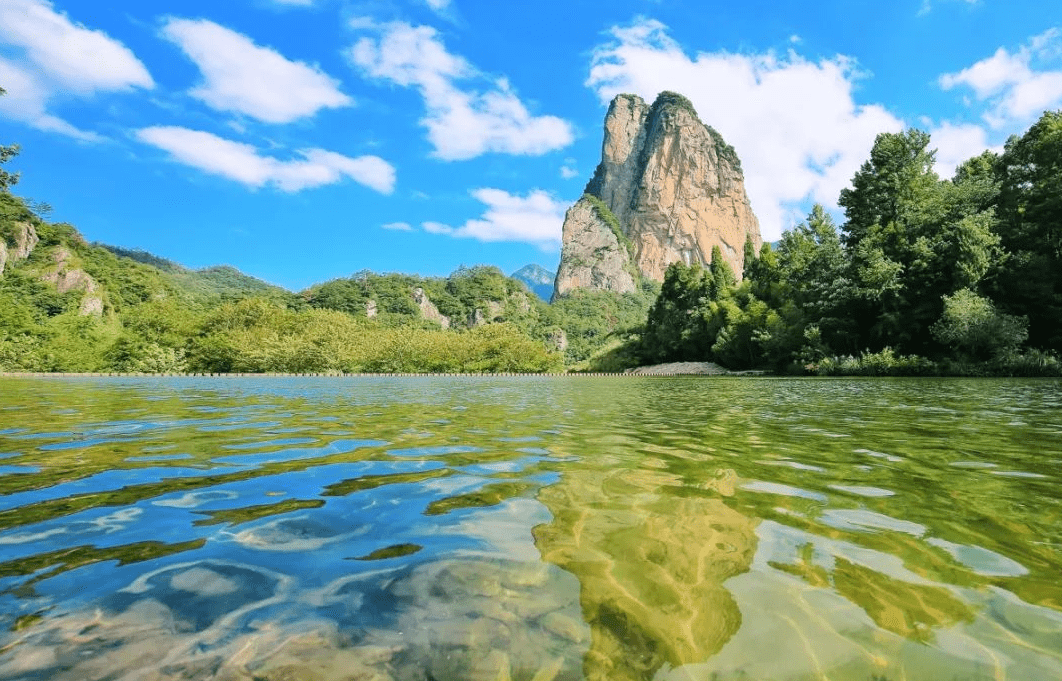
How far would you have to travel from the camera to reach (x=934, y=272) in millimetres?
42500

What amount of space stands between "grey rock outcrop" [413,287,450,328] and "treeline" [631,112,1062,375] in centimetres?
11612

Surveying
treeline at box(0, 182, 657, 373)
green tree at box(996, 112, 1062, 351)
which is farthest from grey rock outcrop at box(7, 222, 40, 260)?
green tree at box(996, 112, 1062, 351)

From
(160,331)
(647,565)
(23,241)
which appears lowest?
(647,565)

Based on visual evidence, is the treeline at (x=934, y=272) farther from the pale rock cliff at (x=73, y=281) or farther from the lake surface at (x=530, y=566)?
the pale rock cliff at (x=73, y=281)

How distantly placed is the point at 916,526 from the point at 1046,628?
1488mm

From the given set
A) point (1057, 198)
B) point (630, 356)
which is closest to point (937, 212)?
point (1057, 198)

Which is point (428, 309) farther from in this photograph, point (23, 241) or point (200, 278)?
point (23, 241)

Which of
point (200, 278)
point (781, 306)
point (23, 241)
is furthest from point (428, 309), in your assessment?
point (781, 306)

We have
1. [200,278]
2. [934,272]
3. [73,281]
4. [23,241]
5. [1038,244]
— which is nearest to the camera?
[1038,244]

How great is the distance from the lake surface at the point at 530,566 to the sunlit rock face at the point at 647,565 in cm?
2

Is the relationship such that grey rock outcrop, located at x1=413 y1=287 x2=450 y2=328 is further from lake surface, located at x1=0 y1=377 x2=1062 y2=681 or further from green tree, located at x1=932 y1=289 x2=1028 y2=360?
lake surface, located at x1=0 y1=377 x2=1062 y2=681

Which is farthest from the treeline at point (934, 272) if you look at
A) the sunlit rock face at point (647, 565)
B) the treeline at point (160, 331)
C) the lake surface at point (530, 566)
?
the treeline at point (160, 331)

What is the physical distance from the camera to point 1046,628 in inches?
84.6

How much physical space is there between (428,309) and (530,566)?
543 ft
